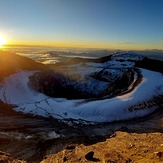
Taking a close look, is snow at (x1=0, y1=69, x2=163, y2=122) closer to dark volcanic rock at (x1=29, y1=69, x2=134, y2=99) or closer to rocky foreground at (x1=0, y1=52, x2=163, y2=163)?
rocky foreground at (x1=0, y1=52, x2=163, y2=163)

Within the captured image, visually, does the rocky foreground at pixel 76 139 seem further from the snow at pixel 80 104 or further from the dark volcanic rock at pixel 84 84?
the dark volcanic rock at pixel 84 84

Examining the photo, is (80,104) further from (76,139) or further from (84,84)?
(84,84)

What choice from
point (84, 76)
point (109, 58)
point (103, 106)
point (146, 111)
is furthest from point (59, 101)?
point (109, 58)

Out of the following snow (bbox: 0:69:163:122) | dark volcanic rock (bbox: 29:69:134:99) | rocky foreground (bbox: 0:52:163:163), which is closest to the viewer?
rocky foreground (bbox: 0:52:163:163)

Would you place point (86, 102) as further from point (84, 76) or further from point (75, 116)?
point (84, 76)

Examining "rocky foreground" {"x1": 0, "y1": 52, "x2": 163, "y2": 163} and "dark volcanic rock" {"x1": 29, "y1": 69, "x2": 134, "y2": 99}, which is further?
"dark volcanic rock" {"x1": 29, "y1": 69, "x2": 134, "y2": 99}

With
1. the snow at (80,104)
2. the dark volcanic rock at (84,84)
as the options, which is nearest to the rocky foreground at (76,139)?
the snow at (80,104)

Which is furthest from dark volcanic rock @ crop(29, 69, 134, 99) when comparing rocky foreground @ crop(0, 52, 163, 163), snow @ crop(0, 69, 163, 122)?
rocky foreground @ crop(0, 52, 163, 163)

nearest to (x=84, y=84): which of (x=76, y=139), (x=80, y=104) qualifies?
(x=80, y=104)
